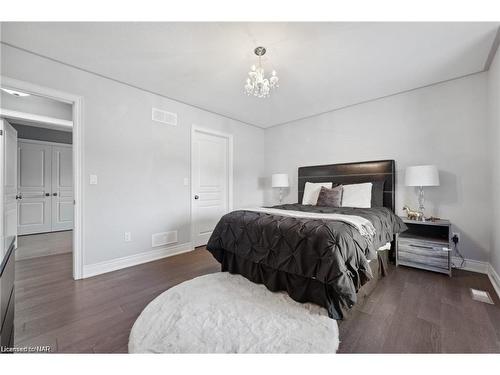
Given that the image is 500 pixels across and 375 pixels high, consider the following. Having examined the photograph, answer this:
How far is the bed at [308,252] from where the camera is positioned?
153 cm

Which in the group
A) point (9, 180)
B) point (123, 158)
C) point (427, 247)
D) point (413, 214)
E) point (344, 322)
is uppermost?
point (123, 158)

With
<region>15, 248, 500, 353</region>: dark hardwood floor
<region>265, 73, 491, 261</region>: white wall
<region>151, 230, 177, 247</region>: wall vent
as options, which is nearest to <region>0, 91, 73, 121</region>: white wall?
<region>15, 248, 500, 353</region>: dark hardwood floor

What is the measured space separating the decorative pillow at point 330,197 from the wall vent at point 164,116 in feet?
8.32

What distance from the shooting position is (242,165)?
4.37 metres

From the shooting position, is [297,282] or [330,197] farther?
[330,197]

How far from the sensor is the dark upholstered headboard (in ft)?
9.95

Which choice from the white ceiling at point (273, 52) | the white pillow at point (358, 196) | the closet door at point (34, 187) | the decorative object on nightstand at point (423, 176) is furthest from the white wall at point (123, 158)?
the closet door at point (34, 187)

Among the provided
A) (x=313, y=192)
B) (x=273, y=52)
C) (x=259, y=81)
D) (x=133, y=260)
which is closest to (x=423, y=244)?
(x=313, y=192)

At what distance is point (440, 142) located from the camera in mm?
2713

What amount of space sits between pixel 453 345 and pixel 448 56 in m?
2.67

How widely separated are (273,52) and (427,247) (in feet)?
9.23

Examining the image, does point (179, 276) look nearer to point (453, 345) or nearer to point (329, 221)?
point (329, 221)

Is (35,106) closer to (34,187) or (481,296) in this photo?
(34,187)
